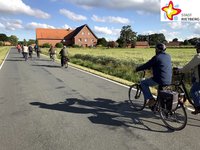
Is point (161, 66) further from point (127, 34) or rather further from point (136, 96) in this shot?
point (127, 34)

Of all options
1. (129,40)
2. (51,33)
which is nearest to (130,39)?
(129,40)

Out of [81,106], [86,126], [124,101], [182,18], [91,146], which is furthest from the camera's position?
[182,18]

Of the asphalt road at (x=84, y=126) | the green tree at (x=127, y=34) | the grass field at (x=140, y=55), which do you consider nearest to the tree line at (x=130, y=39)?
the green tree at (x=127, y=34)

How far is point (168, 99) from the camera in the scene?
19.5ft

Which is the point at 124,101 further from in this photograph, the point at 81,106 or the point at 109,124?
the point at 109,124

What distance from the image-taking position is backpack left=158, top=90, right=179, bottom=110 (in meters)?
5.87

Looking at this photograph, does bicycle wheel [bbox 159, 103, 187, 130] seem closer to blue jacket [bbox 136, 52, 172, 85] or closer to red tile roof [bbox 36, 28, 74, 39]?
blue jacket [bbox 136, 52, 172, 85]

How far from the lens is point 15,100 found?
29.6 feet

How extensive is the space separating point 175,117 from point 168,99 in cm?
44

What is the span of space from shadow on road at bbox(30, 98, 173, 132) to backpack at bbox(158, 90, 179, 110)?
1.49 ft

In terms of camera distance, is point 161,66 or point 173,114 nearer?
point 173,114

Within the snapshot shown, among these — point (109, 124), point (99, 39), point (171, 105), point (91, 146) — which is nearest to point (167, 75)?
point (171, 105)

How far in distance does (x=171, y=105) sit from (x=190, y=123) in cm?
70

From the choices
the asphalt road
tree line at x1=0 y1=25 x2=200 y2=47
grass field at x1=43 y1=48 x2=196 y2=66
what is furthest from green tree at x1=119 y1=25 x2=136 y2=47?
the asphalt road
